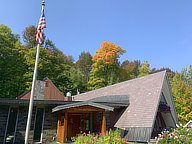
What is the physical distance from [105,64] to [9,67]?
720 inches

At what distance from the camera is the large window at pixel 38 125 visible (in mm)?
11398

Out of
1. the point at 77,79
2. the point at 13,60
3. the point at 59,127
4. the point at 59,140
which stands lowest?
the point at 59,140

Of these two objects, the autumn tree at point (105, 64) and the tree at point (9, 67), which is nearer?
the tree at point (9, 67)

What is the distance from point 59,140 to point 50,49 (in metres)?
27.2

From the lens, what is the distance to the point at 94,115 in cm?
1370

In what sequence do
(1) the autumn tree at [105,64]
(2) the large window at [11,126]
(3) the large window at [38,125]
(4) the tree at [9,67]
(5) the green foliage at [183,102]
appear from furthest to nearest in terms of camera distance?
(1) the autumn tree at [105,64] → (4) the tree at [9,67] → (5) the green foliage at [183,102] → (3) the large window at [38,125] → (2) the large window at [11,126]

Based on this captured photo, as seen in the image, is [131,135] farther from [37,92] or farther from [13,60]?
[13,60]

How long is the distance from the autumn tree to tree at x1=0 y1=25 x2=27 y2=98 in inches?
552

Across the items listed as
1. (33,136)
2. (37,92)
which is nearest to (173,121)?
(33,136)

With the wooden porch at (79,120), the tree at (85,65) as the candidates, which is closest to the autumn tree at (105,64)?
the tree at (85,65)

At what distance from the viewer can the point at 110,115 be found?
14.7 m

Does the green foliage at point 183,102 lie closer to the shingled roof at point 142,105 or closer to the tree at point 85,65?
the shingled roof at point 142,105

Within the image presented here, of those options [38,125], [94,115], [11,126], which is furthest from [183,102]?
[11,126]

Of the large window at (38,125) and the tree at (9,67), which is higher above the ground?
the tree at (9,67)
